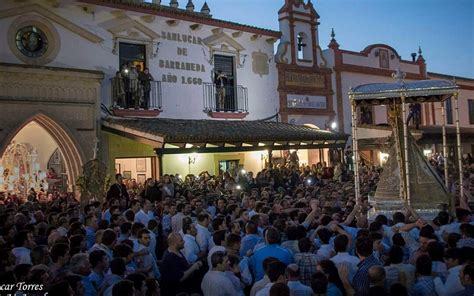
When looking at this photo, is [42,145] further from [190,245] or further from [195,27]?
[190,245]

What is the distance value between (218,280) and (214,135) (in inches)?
434

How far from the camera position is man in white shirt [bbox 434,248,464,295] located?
4.69m

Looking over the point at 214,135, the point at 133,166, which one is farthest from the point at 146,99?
the point at 214,135

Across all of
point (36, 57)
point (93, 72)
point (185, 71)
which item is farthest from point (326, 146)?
point (36, 57)

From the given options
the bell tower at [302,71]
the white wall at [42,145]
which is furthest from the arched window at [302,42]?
the white wall at [42,145]

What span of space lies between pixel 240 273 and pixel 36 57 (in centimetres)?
1210

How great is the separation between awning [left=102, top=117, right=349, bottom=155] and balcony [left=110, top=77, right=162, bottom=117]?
482 mm

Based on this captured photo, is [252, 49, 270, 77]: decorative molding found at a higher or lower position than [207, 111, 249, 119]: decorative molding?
higher

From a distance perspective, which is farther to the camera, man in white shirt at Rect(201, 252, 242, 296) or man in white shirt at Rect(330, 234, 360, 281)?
man in white shirt at Rect(330, 234, 360, 281)

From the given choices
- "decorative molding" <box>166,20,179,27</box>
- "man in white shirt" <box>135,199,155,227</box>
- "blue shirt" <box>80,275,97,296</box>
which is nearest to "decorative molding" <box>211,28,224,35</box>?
"decorative molding" <box>166,20,179,27</box>

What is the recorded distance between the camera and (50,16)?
15539 millimetres

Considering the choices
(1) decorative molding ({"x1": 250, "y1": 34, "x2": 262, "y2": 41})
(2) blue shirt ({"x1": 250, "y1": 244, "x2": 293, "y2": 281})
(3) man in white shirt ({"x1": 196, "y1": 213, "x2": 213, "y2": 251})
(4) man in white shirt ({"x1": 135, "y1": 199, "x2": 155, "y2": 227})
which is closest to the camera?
(2) blue shirt ({"x1": 250, "y1": 244, "x2": 293, "y2": 281})

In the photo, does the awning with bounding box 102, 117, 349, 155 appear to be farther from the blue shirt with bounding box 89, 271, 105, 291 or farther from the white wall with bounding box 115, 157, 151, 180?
the blue shirt with bounding box 89, 271, 105, 291

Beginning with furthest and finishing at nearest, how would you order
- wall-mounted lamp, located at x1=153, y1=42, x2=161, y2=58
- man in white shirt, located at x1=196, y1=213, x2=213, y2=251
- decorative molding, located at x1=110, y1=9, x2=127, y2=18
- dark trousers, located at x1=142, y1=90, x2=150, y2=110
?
1. wall-mounted lamp, located at x1=153, y1=42, x2=161, y2=58
2. dark trousers, located at x1=142, y1=90, x2=150, y2=110
3. decorative molding, located at x1=110, y1=9, x2=127, y2=18
4. man in white shirt, located at x1=196, y1=213, x2=213, y2=251
